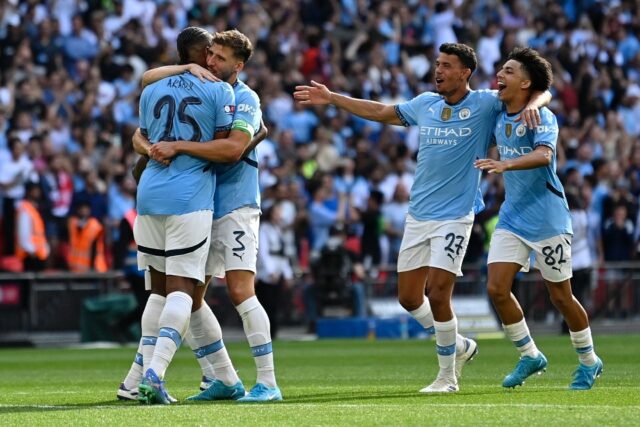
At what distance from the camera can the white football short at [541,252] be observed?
12.0 m

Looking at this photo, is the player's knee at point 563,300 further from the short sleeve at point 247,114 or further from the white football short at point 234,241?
the short sleeve at point 247,114

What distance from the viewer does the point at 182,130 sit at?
10969 millimetres

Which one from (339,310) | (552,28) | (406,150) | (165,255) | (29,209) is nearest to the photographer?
(165,255)

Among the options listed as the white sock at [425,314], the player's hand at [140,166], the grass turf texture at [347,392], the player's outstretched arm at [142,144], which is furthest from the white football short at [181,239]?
the white sock at [425,314]

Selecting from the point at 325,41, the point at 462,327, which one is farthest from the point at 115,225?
the point at 325,41

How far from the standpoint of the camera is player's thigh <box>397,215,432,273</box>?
12294 mm

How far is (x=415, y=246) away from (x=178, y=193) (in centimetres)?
239

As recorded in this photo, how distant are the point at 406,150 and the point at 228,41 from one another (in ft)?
53.8

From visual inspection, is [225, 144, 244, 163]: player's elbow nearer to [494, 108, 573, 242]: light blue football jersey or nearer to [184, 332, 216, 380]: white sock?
[184, 332, 216, 380]: white sock

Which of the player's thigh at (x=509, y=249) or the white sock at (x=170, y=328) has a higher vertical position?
the player's thigh at (x=509, y=249)

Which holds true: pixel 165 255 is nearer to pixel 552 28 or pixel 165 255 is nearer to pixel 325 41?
pixel 325 41

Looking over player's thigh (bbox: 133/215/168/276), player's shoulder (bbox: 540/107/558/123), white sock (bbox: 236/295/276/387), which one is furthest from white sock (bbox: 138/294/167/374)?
player's shoulder (bbox: 540/107/558/123)

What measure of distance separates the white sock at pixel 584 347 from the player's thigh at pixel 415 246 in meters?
1.37

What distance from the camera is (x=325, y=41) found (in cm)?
3025
